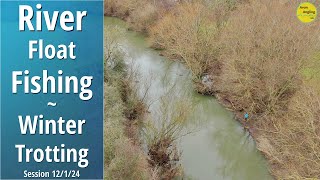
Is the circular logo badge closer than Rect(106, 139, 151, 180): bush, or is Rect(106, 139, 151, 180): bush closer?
Rect(106, 139, 151, 180): bush

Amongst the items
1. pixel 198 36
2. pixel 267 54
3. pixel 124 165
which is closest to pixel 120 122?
pixel 124 165

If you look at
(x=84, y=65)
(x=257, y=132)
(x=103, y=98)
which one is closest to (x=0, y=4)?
(x=84, y=65)

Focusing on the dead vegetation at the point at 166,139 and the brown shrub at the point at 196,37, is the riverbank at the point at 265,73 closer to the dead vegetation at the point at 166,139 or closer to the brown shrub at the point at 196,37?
the brown shrub at the point at 196,37

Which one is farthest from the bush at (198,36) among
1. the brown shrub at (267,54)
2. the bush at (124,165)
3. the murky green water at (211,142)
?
the bush at (124,165)

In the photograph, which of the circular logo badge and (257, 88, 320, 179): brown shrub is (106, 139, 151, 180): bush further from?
the circular logo badge

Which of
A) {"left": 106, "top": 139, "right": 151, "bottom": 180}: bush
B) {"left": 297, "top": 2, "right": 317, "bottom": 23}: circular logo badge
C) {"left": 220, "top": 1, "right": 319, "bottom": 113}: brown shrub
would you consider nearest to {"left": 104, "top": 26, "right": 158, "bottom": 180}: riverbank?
{"left": 106, "top": 139, "right": 151, "bottom": 180}: bush
